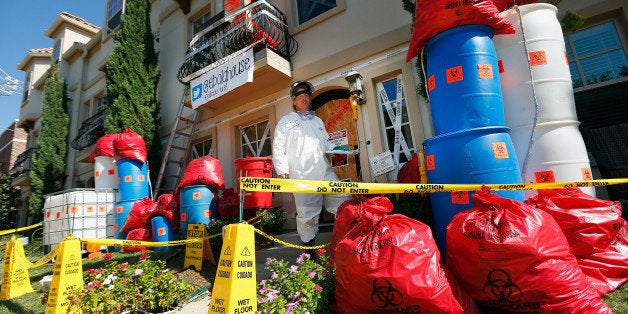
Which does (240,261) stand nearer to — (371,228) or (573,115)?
(371,228)

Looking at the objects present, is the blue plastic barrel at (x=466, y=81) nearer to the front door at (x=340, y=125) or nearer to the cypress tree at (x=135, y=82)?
the front door at (x=340, y=125)

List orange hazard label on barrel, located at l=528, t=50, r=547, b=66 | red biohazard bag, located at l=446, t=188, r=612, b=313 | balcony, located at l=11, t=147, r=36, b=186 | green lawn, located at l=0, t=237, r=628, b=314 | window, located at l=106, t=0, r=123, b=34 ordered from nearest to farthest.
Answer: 1. red biohazard bag, located at l=446, t=188, r=612, b=313
2. green lawn, located at l=0, t=237, r=628, b=314
3. orange hazard label on barrel, located at l=528, t=50, r=547, b=66
4. window, located at l=106, t=0, r=123, b=34
5. balcony, located at l=11, t=147, r=36, b=186

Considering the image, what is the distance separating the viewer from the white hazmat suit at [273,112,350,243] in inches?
131

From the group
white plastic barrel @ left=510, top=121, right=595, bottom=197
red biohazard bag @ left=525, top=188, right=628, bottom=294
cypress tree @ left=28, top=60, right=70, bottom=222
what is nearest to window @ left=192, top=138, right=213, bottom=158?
white plastic barrel @ left=510, top=121, right=595, bottom=197

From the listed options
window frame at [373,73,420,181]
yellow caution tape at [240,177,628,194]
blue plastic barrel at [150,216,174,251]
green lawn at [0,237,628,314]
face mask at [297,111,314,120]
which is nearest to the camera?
yellow caution tape at [240,177,628,194]

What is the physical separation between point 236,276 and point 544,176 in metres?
2.83

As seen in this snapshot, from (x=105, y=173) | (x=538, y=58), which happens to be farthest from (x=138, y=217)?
(x=538, y=58)

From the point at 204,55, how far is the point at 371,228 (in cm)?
679

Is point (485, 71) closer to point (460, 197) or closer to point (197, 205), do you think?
point (460, 197)

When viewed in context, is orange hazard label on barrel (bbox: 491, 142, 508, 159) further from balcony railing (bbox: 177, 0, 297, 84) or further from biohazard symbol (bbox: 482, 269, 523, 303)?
balcony railing (bbox: 177, 0, 297, 84)

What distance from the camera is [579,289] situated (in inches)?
65.2

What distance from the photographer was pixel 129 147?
6.60 meters

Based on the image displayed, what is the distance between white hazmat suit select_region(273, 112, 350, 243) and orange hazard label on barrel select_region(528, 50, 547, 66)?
2.27 metres

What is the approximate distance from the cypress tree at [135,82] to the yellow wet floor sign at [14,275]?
376 centimetres
